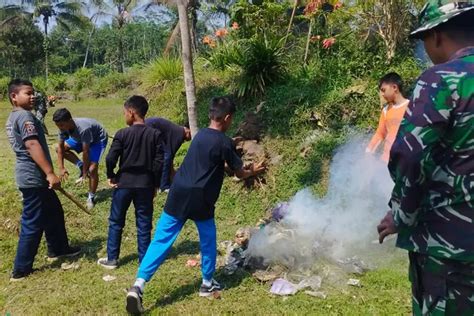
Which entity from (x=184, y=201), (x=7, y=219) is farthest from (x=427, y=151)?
(x=7, y=219)

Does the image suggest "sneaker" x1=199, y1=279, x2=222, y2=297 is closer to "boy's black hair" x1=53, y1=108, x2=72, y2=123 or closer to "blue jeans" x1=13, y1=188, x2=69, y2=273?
"blue jeans" x1=13, y1=188, x2=69, y2=273

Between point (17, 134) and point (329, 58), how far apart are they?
6.04 metres

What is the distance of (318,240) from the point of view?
432 cm

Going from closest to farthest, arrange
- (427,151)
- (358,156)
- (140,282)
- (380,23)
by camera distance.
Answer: (427,151), (140,282), (358,156), (380,23)

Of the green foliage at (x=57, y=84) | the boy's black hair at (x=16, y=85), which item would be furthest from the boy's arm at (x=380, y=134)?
the green foliage at (x=57, y=84)

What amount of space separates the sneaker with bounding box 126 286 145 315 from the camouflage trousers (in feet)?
7.22

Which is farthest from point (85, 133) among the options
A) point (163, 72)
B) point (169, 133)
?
point (163, 72)

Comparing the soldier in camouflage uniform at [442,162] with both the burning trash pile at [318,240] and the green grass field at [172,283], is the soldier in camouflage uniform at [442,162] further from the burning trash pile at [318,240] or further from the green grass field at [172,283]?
the burning trash pile at [318,240]

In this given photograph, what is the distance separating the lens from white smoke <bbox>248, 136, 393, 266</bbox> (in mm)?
4184

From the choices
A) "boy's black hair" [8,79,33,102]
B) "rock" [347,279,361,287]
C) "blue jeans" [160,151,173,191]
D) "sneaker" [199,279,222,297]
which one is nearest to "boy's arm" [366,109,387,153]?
"rock" [347,279,361,287]

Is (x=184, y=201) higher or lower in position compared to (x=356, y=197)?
higher

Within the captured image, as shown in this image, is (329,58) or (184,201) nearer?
(184,201)

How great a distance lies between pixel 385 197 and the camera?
480 centimetres

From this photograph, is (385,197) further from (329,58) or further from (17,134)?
(329,58)
